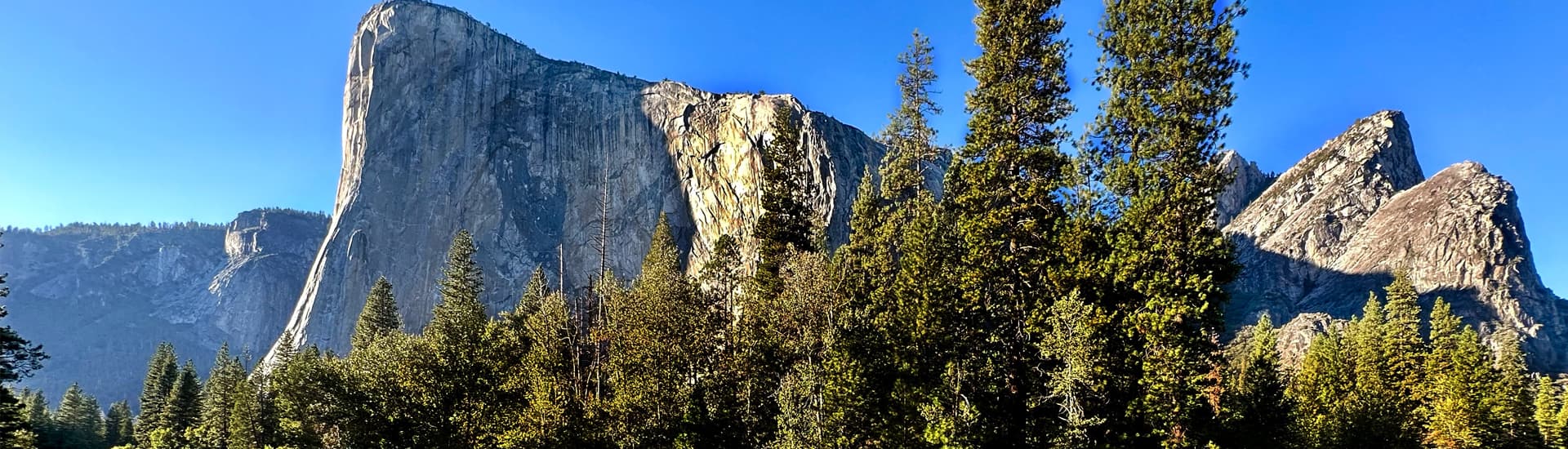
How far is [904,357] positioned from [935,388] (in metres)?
1.60

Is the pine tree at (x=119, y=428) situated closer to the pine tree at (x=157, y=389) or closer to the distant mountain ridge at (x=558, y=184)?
the pine tree at (x=157, y=389)

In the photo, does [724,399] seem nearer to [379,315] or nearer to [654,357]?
[654,357]

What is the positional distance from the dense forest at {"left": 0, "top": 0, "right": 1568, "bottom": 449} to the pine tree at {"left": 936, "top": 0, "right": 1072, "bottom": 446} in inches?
3.0

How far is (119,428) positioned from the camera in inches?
3091

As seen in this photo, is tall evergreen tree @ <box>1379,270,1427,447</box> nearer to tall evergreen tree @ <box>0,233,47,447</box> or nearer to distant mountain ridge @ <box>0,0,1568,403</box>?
distant mountain ridge @ <box>0,0,1568,403</box>

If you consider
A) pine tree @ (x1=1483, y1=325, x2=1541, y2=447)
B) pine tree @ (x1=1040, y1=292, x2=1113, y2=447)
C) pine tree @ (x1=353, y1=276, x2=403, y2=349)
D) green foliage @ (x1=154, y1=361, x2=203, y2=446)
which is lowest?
pine tree @ (x1=1040, y1=292, x2=1113, y2=447)

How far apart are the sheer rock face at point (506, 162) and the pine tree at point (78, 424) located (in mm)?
26330

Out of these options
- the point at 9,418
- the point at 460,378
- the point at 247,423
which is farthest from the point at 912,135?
the point at 247,423

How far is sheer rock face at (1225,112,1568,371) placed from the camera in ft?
403

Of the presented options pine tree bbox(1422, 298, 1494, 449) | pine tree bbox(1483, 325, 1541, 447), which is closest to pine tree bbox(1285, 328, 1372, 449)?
pine tree bbox(1422, 298, 1494, 449)

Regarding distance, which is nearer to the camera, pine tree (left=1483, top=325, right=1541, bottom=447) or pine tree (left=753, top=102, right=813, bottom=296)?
pine tree (left=753, top=102, right=813, bottom=296)

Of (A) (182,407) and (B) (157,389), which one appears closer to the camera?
(A) (182,407)

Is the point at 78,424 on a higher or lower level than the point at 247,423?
higher

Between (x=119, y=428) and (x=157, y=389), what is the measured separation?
12.1 metres
